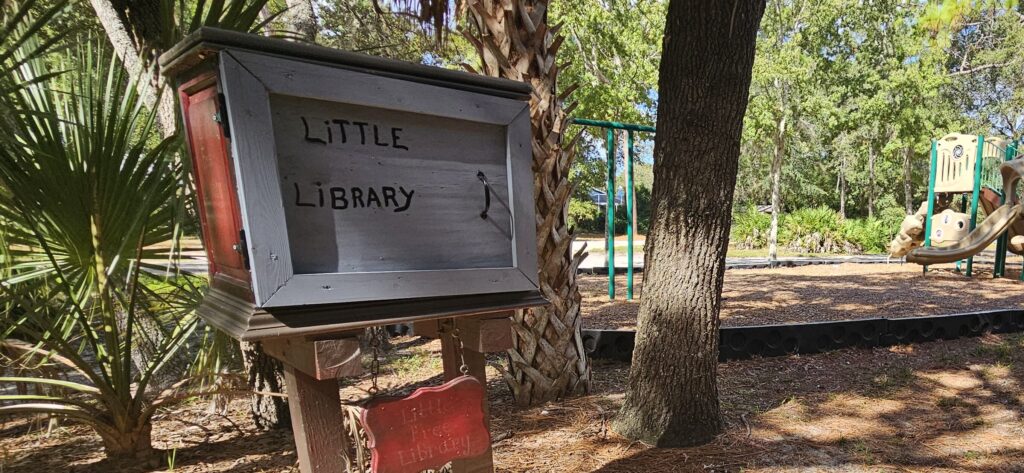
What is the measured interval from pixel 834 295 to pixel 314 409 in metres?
7.04

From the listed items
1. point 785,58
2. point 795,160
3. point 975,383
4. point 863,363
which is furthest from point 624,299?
point 795,160

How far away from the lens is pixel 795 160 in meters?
27.3

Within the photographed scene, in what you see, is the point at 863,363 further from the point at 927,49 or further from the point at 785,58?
the point at 927,49

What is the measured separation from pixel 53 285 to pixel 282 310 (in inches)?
77.7

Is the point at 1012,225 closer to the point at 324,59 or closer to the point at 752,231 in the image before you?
the point at 752,231

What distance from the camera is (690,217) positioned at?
250 cm

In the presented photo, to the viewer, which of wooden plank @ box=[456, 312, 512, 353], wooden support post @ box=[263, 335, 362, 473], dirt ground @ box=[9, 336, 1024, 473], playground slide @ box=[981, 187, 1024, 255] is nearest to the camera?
wooden support post @ box=[263, 335, 362, 473]

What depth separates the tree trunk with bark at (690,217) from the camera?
94.6 inches

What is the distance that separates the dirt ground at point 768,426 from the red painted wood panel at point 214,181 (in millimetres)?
1614

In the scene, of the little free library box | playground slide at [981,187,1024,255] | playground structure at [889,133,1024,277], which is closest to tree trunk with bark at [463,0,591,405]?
the little free library box

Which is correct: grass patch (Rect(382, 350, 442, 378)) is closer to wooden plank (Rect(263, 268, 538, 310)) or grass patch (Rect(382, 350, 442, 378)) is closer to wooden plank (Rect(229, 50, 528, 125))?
wooden plank (Rect(263, 268, 538, 310))

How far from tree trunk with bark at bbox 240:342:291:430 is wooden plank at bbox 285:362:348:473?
157 cm

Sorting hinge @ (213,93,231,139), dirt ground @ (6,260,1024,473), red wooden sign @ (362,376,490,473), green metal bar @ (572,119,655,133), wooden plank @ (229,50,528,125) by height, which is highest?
green metal bar @ (572,119,655,133)

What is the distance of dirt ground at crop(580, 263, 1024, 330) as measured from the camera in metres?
5.29
